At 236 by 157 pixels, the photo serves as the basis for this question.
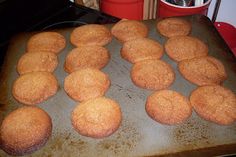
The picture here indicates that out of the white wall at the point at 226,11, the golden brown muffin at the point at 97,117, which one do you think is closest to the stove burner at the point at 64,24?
the golden brown muffin at the point at 97,117

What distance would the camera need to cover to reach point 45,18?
163 centimetres

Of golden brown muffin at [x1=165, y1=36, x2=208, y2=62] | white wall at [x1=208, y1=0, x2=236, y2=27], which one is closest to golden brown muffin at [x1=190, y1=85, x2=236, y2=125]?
golden brown muffin at [x1=165, y1=36, x2=208, y2=62]

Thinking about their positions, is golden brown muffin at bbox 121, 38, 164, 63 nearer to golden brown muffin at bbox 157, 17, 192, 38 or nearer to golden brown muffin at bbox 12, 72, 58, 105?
golden brown muffin at bbox 157, 17, 192, 38

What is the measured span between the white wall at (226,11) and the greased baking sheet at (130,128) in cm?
84

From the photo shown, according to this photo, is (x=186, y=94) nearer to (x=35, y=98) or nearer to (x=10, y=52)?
(x=35, y=98)

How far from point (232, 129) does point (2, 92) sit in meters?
0.89

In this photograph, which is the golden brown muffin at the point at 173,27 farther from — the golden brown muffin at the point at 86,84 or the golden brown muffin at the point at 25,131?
the golden brown muffin at the point at 25,131

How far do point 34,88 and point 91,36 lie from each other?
0.39 meters

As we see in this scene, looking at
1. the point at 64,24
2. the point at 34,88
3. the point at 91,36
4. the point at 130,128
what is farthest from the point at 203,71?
the point at 64,24

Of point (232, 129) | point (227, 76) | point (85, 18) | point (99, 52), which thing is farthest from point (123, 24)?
point (232, 129)

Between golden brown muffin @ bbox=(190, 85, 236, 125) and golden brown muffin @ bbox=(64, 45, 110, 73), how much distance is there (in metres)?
0.41

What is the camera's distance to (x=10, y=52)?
1.28 metres

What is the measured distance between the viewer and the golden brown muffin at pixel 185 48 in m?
1.22

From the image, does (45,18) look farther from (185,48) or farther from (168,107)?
(168,107)
